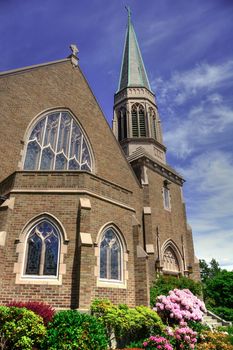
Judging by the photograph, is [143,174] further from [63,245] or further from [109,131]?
[63,245]

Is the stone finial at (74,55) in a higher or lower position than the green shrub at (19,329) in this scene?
higher

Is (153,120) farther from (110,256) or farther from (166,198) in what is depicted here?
(110,256)

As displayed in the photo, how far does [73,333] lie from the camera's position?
714cm

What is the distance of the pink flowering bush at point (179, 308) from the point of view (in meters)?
10.2

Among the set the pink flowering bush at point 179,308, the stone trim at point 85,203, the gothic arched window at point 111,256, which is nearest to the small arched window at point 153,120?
the gothic arched window at point 111,256

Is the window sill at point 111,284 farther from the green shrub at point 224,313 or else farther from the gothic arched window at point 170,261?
the green shrub at point 224,313

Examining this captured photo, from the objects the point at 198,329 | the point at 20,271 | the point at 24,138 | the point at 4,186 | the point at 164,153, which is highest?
the point at 164,153

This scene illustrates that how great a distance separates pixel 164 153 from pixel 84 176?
1524cm

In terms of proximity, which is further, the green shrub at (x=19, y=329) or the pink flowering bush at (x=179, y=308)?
the pink flowering bush at (x=179, y=308)

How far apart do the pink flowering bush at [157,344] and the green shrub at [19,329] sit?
10.4ft

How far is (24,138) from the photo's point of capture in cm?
1414

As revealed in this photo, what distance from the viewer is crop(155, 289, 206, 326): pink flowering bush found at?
10.2 m

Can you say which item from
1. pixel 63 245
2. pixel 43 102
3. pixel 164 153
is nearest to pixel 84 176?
pixel 63 245

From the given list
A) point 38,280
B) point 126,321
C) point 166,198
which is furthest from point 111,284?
point 166,198
